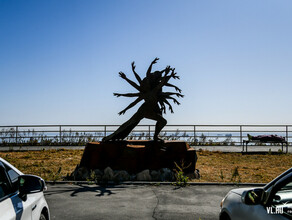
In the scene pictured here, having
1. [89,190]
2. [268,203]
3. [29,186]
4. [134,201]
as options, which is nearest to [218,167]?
[89,190]

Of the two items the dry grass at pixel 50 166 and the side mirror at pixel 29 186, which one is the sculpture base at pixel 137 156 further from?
the side mirror at pixel 29 186

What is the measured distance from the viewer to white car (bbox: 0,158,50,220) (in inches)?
101

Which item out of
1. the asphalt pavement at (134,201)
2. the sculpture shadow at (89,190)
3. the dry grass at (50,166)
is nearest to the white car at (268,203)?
the asphalt pavement at (134,201)

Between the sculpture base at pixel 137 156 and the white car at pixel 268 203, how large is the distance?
22.7 ft

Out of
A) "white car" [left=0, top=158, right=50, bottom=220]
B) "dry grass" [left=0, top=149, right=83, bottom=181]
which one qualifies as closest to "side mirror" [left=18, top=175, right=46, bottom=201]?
"white car" [left=0, top=158, right=50, bottom=220]

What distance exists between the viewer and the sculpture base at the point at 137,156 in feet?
33.3

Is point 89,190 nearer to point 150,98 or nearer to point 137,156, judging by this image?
point 137,156

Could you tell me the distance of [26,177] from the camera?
9.61 ft

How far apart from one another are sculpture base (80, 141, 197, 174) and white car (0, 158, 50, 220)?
6.91 metres

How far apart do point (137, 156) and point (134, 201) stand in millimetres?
3407

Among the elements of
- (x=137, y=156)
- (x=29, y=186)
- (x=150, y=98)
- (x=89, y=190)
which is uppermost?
(x=150, y=98)

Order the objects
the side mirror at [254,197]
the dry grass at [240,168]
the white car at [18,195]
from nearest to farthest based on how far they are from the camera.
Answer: the white car at [18,195] → the side mirror at [254,197] → the dry grass at [240,168]

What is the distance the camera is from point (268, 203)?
8.94 feet

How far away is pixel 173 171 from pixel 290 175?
7.56m
